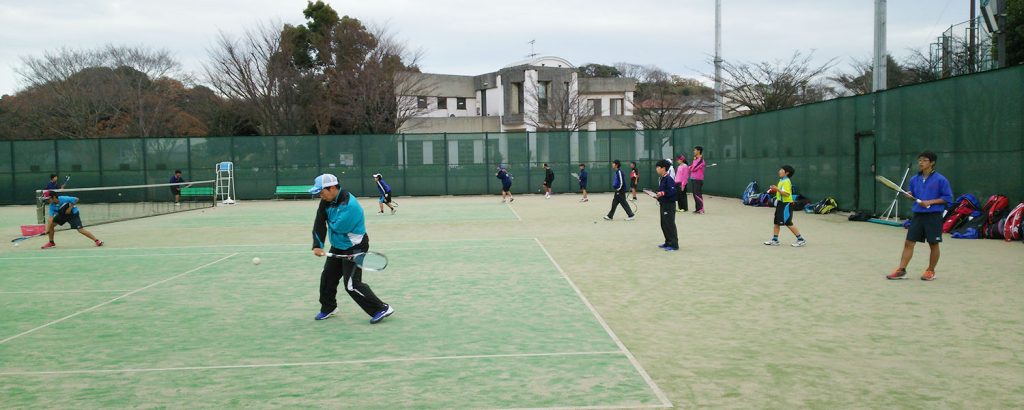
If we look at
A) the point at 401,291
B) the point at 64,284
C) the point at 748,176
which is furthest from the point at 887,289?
the point at 748,176

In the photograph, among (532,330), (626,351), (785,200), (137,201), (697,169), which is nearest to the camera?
(626,351)


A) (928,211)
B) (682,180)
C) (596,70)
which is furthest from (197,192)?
(596,70)

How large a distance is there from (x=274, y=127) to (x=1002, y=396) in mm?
50353

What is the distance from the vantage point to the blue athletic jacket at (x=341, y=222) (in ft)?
26.1

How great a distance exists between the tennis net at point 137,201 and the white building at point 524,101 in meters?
21.7

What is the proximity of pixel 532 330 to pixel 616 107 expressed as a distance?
62674 mm

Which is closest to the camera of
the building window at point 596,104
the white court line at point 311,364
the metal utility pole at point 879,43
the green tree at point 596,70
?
the white court line at point 311,364

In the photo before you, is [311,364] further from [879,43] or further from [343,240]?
[879,43]

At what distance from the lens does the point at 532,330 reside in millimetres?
7668

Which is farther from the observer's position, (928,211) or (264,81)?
(264,81)

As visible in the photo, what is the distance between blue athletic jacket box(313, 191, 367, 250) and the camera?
26.1 ft

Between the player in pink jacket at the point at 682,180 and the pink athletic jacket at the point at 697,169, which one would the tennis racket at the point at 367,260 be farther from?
the pink athletic jacket at the point at 697,169

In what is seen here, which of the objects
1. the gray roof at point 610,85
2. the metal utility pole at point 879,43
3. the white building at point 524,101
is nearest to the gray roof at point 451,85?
the white building at point 524,101

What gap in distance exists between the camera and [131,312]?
8.94 metres
